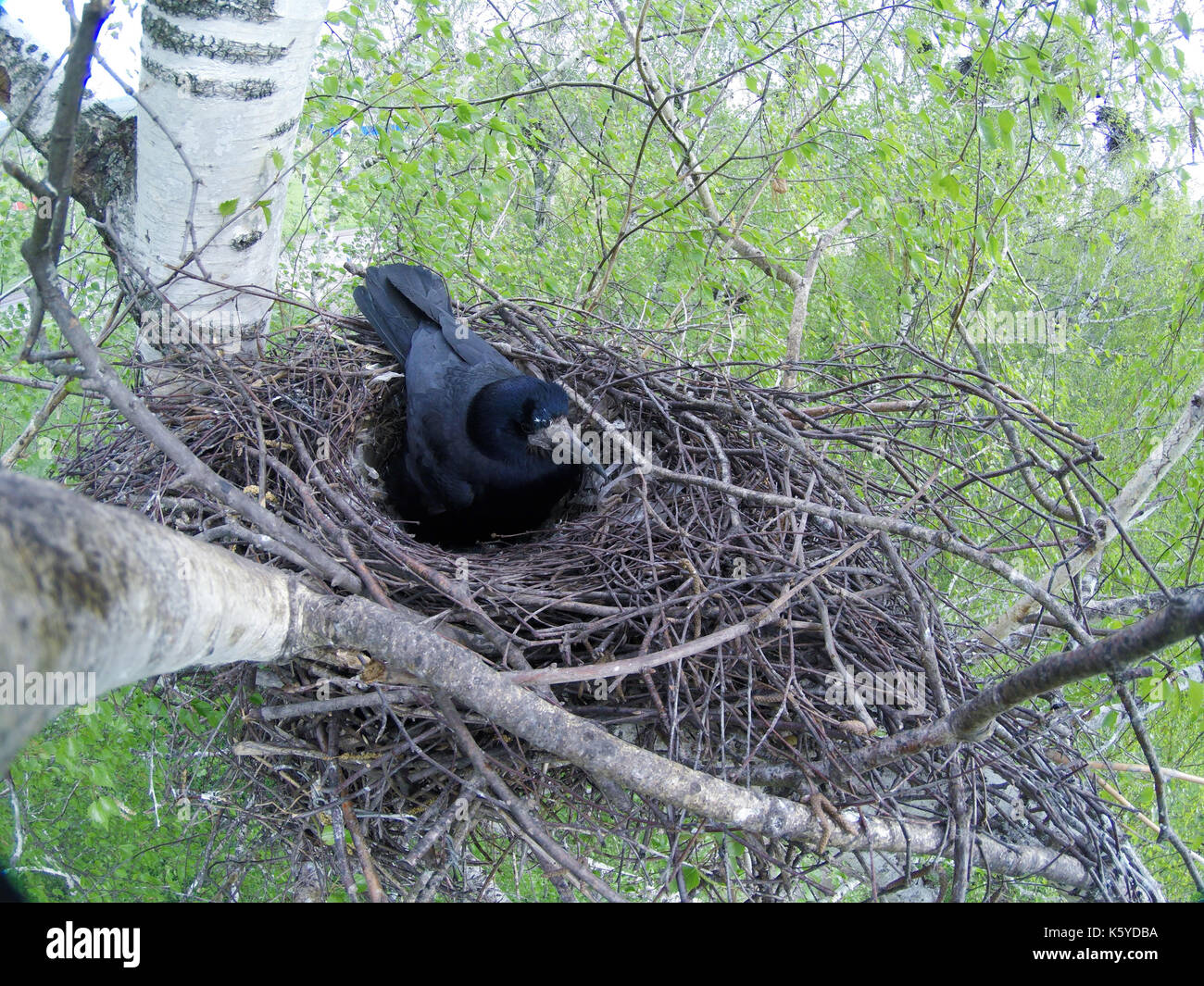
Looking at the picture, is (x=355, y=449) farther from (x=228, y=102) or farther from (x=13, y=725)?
(x=13, y=725)

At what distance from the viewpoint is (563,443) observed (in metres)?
4.18

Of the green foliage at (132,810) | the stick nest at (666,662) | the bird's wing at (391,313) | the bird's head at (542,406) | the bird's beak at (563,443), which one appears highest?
the bird's wing at (391,313)

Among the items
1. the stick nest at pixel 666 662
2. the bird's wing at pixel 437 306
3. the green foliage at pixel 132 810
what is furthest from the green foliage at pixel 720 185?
the bird's wing at pixel 437 306

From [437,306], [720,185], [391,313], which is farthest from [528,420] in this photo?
[720,185]

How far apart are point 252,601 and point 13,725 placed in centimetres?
84

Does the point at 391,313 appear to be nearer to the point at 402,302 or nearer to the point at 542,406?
the point at 402,302

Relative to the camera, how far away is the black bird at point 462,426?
4.15 meters

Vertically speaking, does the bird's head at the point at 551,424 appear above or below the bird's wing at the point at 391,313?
below

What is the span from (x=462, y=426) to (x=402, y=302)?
2.85 feet

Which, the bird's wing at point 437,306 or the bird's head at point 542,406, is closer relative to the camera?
the bird's head at point 542,406

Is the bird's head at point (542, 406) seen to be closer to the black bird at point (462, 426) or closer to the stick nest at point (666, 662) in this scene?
the black bird at point (462, 426)

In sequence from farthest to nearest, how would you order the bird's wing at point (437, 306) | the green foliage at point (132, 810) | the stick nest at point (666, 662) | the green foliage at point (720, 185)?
the bird's wing at point (437, 306) < the green foliage at point (720, 185) < the green foliage at point (132, 810) < the stick nest at point (666, 662)

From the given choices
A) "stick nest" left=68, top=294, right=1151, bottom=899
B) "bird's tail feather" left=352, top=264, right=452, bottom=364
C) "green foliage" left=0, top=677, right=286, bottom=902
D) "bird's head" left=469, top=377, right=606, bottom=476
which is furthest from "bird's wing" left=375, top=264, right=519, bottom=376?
"green foliage" left=0, top=677, right=286, bottom=902

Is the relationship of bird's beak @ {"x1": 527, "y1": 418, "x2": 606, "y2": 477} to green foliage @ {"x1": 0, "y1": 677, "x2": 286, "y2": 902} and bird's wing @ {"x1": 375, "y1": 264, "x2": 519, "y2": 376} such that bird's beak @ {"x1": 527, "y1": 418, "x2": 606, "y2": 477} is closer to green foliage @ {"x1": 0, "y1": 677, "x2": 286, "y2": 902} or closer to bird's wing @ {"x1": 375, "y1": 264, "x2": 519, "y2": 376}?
bird's wing @ {"x1": 375, "y1": 264, "x2": 519, "y2": 376}
